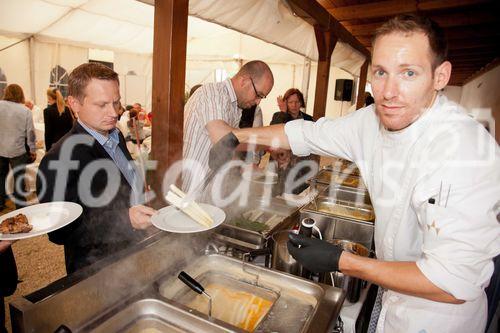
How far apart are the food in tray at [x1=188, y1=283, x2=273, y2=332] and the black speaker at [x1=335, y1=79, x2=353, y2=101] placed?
31.6 feet

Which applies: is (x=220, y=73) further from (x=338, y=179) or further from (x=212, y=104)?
(x=212, y=104)

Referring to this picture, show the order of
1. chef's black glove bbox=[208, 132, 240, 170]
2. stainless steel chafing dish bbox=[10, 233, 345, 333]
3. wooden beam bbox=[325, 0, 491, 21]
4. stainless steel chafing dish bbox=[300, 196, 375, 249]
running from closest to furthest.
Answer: stainless steel chafing dish bbox=[10, 233, 345, 333], chef's black glove bbox=[208, 132, 240, 170], stainless steel chafing dish bbox=[300, 196, 375, 249], wooden beam bbox=[325, 0, 491, 21]

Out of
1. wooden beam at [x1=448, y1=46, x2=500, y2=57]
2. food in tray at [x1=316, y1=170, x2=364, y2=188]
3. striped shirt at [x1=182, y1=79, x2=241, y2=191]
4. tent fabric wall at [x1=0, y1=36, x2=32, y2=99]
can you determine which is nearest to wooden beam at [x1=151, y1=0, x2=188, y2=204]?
striped shirt at [x1=182, y1=79, x2=241, y2=191]

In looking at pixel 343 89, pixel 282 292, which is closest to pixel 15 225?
pixel 282 292

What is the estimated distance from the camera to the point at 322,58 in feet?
14.1

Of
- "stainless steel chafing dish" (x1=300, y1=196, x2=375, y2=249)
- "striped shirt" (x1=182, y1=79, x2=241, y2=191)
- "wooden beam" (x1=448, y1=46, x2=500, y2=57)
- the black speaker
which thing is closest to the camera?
"stainless steel chafing dish" (x1=300, y1=196, x2=375, y2=249)

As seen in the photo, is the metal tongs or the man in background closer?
the metal tongs

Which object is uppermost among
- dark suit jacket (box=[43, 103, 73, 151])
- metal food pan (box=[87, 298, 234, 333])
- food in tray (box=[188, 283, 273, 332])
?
dark suit jacket (box=[43, 103, 73, 151])

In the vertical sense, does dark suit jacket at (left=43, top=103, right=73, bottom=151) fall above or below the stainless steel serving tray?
above

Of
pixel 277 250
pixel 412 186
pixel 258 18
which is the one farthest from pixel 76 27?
pixel 412 186

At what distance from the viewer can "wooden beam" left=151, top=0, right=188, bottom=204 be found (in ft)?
5.60

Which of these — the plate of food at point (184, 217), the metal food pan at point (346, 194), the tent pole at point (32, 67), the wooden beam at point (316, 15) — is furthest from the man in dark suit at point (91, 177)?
the tent pole at point (32, 67)

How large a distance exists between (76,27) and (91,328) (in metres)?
6.09

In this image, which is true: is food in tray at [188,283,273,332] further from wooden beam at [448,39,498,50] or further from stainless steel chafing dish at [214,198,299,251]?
wooden beam at [448,39,498,50]
